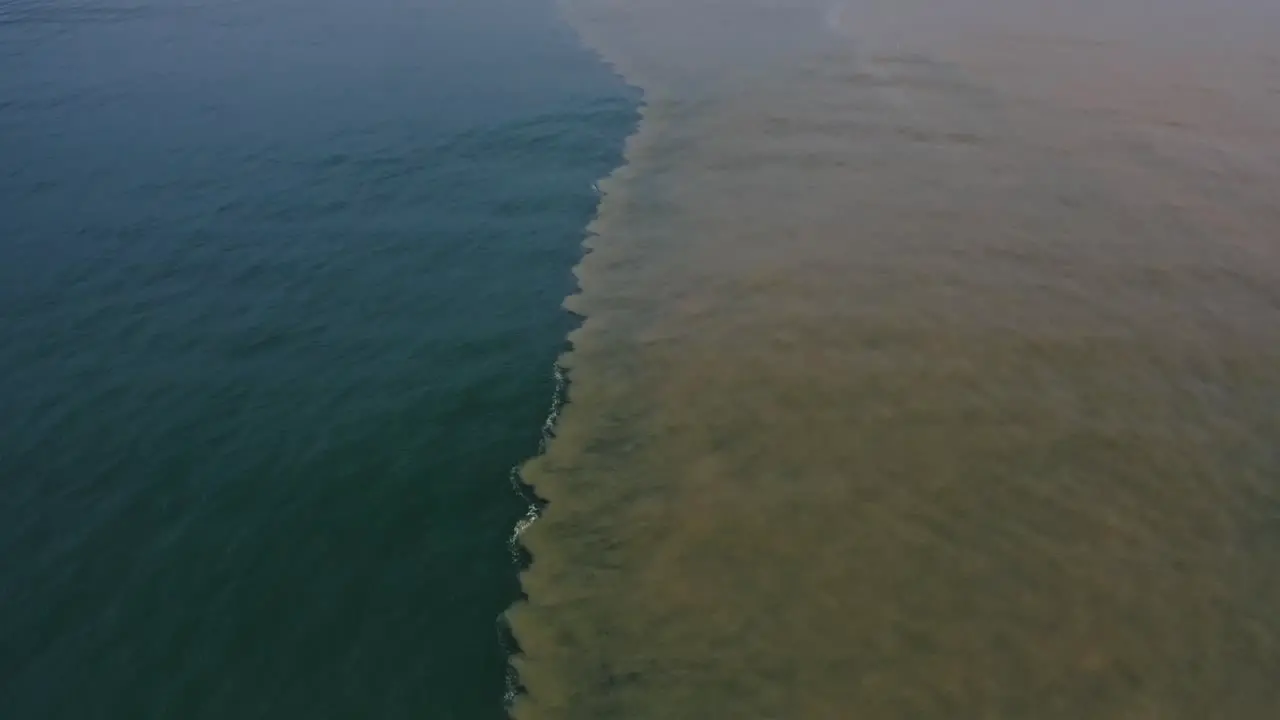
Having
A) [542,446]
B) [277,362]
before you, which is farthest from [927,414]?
[277,362]

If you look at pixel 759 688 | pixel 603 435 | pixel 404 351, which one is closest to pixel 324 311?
pixel 404 351

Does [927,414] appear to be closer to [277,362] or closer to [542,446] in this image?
[542,446]

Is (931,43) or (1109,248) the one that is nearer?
(1109,248)

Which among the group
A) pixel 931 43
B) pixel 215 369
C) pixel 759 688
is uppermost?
pixel 931 43

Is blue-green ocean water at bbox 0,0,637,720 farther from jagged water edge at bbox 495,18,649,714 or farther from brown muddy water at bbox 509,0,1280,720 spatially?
brown muddy water at bbox 509,0,1280,720

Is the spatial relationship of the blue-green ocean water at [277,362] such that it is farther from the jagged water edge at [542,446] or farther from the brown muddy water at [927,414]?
the brown muddy water at [927,414]

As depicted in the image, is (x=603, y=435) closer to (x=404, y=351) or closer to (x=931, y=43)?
(x=404, y=351)
